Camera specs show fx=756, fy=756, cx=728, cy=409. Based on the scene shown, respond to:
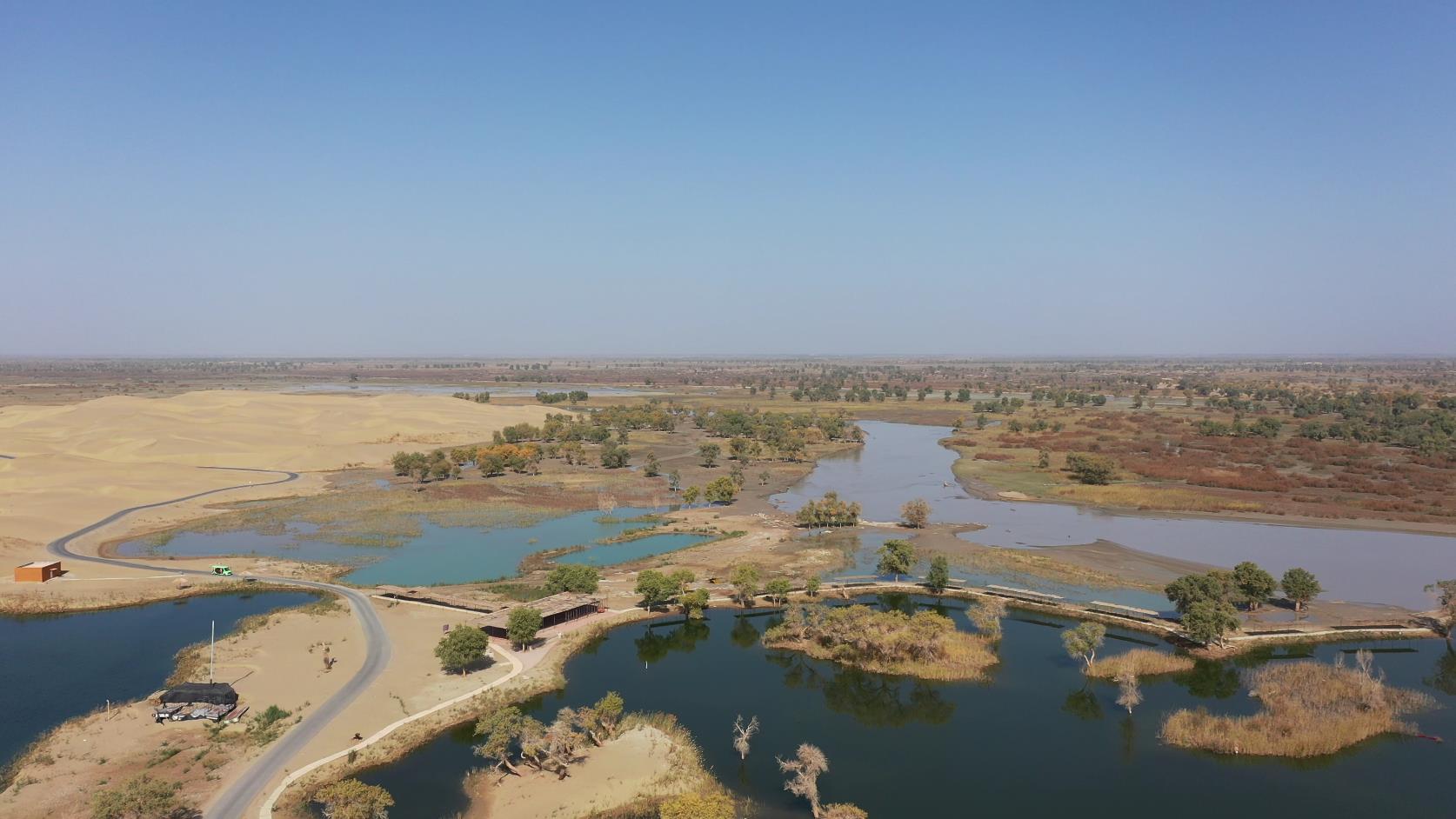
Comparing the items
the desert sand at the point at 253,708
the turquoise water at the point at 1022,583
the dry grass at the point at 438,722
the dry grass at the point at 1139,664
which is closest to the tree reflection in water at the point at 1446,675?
the dry grass at the point at 1139,664

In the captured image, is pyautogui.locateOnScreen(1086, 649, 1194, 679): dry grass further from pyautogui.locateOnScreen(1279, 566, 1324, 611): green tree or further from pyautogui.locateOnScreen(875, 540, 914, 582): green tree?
pyautogui.locateOnScreen(875, 540, 914, 582): green tree

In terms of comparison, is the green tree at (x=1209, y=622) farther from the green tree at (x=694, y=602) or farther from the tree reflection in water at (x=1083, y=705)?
the green tree at (x=694, y=602)

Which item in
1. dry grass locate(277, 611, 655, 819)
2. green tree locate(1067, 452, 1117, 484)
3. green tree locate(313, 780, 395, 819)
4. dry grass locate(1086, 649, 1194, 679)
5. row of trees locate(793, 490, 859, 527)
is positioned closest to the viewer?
green tree locate(313, 780, 395, 819)

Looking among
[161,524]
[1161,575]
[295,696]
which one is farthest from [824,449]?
[295,696]

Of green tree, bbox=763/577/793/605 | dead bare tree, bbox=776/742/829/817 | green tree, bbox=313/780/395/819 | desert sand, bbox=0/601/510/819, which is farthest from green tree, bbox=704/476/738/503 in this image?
green tree, bbox=313/780/395/819

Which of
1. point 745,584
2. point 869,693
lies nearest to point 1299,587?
point 869,693
